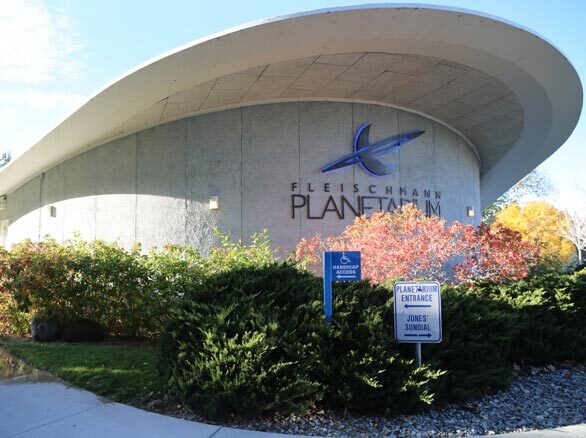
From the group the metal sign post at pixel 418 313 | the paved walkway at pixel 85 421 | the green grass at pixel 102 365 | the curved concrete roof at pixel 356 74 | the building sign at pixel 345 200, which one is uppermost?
the curved concrete roof at pixel 356 74

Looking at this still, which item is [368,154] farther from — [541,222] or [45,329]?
[541,222]

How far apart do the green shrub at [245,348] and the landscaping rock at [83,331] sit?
4343 millimetres

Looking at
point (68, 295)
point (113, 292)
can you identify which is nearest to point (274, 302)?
point (113, 292)

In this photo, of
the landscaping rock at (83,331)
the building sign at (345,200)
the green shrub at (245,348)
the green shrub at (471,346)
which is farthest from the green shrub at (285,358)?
the building sign at (345,200)

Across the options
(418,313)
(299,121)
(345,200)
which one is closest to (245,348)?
(418,313)

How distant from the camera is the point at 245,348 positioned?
4676mm

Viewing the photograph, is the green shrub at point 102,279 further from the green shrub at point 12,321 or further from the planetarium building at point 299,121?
the planetarium building at point 299,121

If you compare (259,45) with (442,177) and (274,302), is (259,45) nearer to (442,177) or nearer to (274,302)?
(274,302)

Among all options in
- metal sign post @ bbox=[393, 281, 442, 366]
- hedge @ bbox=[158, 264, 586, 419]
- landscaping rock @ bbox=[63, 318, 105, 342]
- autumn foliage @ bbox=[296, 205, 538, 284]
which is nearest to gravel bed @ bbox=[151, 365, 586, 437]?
hedge @ bbox=[158, 264, 586, 419]

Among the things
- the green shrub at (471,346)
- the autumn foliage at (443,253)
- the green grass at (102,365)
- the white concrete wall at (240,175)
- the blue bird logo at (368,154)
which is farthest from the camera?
the blue bird logo at (368,154)

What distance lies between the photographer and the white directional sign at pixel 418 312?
5.08 metres

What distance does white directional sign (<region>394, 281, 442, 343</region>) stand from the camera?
5.08 metres

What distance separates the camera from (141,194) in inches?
524

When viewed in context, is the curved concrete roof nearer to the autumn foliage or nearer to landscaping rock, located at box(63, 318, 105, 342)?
the autumn foliage
